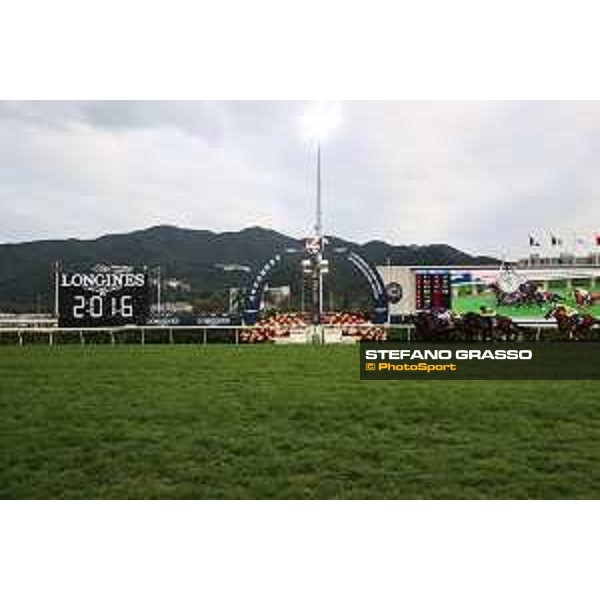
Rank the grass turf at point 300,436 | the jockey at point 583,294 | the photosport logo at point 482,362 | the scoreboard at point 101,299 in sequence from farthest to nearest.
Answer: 1. the scoreboard at point 101,299
2. the jockey at point 583,294
3. the photosport logo at point 482,362
4. the grass turf at point 300,436

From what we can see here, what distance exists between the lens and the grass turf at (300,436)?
5.12 metres

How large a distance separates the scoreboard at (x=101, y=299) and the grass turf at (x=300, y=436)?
33 centimetres

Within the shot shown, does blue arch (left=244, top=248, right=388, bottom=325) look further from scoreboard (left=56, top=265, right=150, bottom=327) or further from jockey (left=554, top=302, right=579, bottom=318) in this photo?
jockey (left=554, top=302, right=579, bottom=318)

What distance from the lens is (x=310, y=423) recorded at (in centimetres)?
529

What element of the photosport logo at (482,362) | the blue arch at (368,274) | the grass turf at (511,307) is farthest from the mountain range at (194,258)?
the photosport logo at (482,362)

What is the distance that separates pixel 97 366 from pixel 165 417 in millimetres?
516

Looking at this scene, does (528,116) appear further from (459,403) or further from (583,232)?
(459,403)

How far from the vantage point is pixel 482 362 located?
17.3 ft

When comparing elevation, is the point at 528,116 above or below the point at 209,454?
above

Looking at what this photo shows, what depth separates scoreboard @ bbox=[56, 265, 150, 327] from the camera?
5.63 metres

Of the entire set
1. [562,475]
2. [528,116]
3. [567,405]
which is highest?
[528,116]

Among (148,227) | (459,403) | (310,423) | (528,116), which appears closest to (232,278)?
(148,227)

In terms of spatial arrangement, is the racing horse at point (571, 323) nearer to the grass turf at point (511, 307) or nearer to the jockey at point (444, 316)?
the grass turf at point (511, 307)

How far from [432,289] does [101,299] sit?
5.56ft
